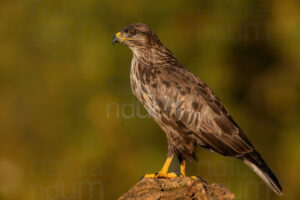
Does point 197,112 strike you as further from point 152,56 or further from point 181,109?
point 152,56

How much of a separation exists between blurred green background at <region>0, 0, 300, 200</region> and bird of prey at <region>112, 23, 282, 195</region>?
5.78m

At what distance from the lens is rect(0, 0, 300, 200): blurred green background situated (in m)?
14.0

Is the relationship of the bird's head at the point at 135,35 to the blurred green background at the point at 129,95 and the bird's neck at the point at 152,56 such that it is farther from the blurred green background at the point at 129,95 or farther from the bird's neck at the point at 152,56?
the blurred green background at the point at 129,95

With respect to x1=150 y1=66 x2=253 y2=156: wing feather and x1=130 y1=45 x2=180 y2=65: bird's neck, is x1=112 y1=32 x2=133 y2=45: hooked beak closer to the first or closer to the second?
x1=130 y1=45 x2=180 y2=65: bird's neck

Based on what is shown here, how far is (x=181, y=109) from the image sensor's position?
7.58 metres

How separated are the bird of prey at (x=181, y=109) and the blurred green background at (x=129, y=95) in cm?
578

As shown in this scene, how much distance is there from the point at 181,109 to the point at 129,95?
647cm

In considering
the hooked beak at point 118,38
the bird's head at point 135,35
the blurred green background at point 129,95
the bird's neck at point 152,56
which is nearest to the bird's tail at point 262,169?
the bird's neck at point 152,56

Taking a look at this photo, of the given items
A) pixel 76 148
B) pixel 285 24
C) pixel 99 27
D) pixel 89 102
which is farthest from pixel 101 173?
pixel 285 24

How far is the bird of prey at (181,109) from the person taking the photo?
7523mm

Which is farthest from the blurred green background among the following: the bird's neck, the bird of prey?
the bird of prey

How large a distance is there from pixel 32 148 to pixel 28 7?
13.2 feet

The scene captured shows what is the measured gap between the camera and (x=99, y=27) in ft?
47.8

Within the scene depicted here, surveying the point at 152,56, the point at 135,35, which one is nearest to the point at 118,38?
the point at 135,35
